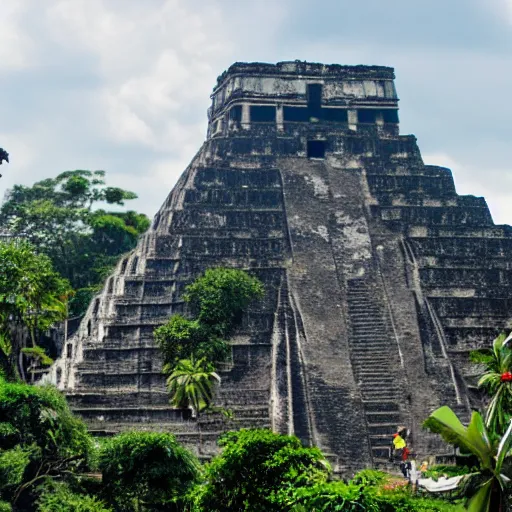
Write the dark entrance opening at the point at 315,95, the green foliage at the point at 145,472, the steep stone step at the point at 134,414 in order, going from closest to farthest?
the green foliage at the point at 145,472 < the steep stone step at the point at 134,414 < the dark entrance opening at the point at 315,95

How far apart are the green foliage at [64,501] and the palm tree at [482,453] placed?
7.84 meters

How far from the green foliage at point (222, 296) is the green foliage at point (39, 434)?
7191 mm

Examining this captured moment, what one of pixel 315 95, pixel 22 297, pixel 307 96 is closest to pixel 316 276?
pixel 22 297

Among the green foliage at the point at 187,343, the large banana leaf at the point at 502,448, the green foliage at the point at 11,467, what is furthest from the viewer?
the green foliage at the point at 187,343

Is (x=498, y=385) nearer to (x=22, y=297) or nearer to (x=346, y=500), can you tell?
(x=346, y=500)

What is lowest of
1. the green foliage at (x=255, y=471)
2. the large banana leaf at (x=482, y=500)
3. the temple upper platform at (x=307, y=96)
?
the large banana leaf at (x=482, y=500)

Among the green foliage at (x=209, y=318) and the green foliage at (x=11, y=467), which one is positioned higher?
the green foliage at (x=209, y=318)

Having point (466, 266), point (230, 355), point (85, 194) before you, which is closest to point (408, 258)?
point (466, 266)

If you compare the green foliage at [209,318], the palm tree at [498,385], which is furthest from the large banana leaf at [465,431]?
the green foliage at [209,318]

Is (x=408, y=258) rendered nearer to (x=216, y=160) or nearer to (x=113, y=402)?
(x=216, y=160)

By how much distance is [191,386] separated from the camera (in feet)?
73.7

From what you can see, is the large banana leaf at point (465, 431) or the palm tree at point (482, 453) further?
the large banana leaf at point (465, 431)

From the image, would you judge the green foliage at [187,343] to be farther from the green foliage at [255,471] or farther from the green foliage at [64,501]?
the green foliage at [255,471]

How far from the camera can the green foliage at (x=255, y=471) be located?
14617 millimetres
